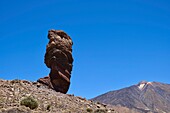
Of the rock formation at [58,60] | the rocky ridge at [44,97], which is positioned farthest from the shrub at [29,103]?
the rock formation at [58,60]

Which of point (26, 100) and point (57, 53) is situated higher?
point (57, 53)

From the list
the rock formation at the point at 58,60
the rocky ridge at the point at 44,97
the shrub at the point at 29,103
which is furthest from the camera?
the rock formation at the point at 58,60

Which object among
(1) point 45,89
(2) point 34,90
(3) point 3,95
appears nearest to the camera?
(3) point 3,95

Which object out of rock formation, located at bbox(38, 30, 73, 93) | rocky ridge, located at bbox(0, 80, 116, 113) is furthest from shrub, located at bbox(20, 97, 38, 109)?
rock formation, located at bbox(38, 30, 73, 93)

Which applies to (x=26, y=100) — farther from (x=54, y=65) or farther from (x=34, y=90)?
(x=54, y=65)

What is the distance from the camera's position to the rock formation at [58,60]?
48494mm

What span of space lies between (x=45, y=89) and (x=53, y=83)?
3934mm

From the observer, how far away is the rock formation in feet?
159

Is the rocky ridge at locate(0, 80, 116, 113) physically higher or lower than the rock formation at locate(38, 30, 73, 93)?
lower

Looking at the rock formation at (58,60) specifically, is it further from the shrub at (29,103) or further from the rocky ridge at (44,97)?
the shrub at (29,103)

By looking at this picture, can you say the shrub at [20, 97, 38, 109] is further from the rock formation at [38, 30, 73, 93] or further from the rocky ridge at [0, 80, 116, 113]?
the rock formation at [38, 30, 73, 93]

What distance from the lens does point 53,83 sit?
48.6 metres

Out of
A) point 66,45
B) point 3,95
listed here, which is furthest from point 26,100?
point 66,45

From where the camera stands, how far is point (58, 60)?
49500 mm
